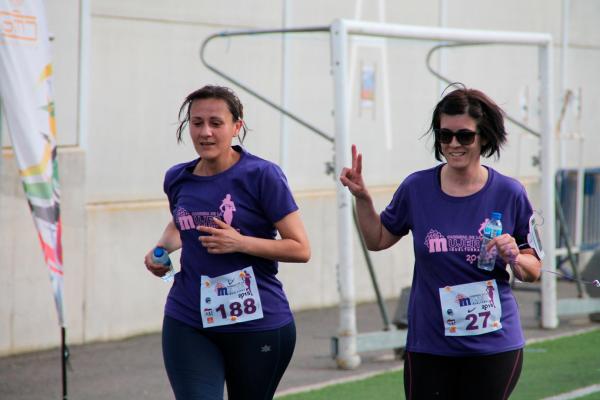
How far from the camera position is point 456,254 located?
14.4ft

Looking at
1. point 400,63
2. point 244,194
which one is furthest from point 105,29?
point 244,194

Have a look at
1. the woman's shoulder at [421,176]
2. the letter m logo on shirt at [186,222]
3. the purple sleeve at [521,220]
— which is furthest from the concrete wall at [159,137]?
the purple sleeve at [521,220]

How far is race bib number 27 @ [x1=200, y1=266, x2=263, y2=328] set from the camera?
184 inches

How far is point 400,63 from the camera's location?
43.1 feet

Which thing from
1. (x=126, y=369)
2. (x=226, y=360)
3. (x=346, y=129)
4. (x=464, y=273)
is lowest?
(x=126, y=369)

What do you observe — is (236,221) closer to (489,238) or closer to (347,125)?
(489,238)

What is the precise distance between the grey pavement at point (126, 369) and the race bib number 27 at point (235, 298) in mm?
3363

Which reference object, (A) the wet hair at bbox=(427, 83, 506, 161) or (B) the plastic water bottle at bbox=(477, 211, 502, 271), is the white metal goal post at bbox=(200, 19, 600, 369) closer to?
(A) the wet hair at bbox=(427, 83, 506, 161)

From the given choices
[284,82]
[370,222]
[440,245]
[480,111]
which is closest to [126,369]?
[284,82]

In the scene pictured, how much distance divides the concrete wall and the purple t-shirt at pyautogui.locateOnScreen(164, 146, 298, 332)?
441 cm

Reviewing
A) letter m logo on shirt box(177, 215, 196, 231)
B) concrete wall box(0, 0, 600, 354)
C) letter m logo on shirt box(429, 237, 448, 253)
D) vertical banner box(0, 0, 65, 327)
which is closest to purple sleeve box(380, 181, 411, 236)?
letter m logo on shirt box(429, 237, 448, 253)

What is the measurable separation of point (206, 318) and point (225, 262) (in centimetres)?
24

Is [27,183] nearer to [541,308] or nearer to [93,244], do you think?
[93,244]

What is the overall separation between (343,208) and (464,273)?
429 cm
